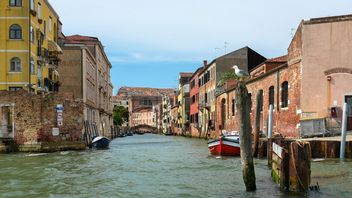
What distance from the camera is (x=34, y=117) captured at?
2644cm

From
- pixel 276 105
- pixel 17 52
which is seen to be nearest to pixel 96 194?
pixel 276 105

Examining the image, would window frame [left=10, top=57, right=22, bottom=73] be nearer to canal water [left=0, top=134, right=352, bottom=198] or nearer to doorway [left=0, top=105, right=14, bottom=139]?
doorway [left=0, top=105, right=14, bottom=139]

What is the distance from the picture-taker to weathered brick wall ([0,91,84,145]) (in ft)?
85.8

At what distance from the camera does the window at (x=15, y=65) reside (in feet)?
97.5

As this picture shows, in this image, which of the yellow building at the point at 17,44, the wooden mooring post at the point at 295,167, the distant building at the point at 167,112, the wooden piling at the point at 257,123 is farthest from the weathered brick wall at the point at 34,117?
the distant building at the point at 167,112

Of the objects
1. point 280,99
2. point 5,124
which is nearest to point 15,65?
point 5,124

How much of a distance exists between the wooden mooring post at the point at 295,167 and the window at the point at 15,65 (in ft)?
73.5

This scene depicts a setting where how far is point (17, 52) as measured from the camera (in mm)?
29656

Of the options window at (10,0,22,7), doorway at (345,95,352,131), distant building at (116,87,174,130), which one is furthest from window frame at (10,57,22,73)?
distant building at (116,87,174,130)

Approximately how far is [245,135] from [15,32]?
22699 millimetres

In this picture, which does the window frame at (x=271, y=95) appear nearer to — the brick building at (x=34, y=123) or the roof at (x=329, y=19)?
the roof at (x=329, y=19)

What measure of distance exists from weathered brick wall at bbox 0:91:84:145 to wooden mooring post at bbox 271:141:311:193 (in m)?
18.0

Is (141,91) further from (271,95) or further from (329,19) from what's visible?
(329,19)

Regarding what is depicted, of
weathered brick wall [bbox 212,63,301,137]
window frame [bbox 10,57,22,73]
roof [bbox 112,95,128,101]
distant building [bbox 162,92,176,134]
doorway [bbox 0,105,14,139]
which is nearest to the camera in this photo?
weathered brick wall [bbox 212,63,301,137]
